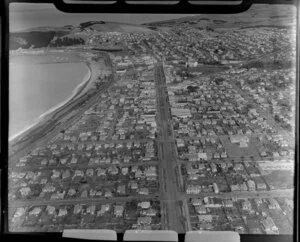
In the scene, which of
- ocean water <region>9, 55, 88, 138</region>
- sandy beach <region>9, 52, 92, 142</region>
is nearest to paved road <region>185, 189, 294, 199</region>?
sandy beach <region>9, 52, 92, 142</region>

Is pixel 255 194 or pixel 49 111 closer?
pixel 255 194

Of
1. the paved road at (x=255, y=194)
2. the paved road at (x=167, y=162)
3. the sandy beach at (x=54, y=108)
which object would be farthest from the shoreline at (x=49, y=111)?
the paved road at (x=255, y=194)

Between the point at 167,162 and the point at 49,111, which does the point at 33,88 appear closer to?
the point at 49,111

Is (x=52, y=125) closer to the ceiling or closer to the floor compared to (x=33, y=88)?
closer to the floor

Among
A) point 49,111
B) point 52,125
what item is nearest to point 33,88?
point 49,111

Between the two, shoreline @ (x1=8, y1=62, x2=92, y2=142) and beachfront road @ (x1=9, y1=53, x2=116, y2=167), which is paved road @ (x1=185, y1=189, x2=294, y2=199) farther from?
shoreline @ (x1=8, y1=62, x2=92, y2=142)

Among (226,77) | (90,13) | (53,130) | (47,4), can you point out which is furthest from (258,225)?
(47,4)

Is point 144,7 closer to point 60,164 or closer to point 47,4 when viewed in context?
point 47,4
